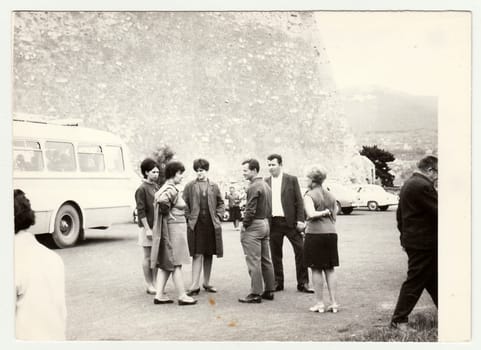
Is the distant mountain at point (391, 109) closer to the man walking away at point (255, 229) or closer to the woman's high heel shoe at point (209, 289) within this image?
the man walking away at point (255, 229)

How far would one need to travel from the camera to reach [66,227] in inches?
316

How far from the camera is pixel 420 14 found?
7.00 meters

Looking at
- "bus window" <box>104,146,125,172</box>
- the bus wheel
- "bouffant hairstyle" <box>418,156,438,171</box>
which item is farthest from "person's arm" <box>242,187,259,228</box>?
"bus window" <box>104,146,125,172</box>

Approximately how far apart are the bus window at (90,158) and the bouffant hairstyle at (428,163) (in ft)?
16.0

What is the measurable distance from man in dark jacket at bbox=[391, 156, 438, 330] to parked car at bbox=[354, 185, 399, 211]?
111cm

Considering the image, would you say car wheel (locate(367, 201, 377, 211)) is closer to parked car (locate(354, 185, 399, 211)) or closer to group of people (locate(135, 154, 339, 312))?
parked car (locate(354, 185, 399, 211))

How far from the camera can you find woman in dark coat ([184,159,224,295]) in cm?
737

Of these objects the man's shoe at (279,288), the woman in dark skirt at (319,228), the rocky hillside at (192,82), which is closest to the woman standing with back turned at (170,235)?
the rocky hillside at (192,82)

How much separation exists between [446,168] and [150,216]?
11.5 feet

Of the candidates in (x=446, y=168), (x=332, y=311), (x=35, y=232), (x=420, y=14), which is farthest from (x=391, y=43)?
(x=35, y=232)

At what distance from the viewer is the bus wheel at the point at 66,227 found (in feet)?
26.0

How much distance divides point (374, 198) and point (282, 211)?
1.53 meters

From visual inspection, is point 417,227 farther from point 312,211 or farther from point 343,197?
point 343,197

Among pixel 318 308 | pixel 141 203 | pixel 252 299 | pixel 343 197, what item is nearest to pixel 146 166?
pixel 141 203
